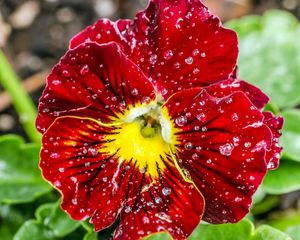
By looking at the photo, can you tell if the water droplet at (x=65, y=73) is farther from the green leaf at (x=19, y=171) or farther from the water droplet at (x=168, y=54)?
the green leaf at (x=19, y=171)

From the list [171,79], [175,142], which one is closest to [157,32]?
[171,79]

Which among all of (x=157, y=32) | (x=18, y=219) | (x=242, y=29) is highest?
(x=157, y=32)

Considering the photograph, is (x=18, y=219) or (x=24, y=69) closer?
(x=18, y=219)

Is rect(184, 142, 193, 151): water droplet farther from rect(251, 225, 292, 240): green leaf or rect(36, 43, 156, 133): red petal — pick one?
rect(251, 225, 292, 240): green leaf

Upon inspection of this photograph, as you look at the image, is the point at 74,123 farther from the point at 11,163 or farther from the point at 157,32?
the point at 11,163

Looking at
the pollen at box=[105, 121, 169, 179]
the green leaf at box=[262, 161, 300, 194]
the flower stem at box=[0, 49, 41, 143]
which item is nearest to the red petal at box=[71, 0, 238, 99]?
the pollen at box=[105, 121, 169, 179]

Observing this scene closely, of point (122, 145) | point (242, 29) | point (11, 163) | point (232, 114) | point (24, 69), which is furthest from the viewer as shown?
point (24, 69)
